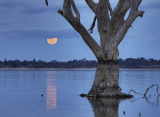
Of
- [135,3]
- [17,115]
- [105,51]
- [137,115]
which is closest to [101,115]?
[137,115]

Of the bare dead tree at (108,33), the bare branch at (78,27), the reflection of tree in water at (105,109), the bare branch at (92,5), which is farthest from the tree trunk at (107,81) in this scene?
the bare branch at (92,5)

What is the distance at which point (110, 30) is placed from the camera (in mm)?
27219

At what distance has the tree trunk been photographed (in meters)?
26.9

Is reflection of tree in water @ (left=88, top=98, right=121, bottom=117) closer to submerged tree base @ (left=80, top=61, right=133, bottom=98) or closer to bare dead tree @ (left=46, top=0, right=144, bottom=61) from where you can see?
submerged tree base @ (left=80, top=61, right=133, bottom=98)

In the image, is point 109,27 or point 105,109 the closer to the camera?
point 105,109

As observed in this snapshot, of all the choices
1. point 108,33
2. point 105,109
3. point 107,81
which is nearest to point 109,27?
point 108,33

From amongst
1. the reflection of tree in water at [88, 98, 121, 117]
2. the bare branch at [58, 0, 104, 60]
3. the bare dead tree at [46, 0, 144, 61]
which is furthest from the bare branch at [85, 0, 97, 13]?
the reflection of tree in water at [88, 98, 121, 117]

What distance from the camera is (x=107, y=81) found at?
27.0 metres

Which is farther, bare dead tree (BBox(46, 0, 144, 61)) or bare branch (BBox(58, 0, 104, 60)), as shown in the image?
bare dead tree (BBox(46, 0, 144, 61))

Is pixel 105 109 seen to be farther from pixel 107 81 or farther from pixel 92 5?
pixel 92 5

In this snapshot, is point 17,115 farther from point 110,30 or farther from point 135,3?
point 135,3

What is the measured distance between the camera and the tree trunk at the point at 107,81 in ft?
88.2

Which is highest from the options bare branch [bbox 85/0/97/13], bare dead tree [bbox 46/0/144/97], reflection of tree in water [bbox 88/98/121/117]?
bare branch [bbox 85/0/97/13]

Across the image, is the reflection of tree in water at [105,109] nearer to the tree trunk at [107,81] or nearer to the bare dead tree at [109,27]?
the tree trunk at [107,81]
